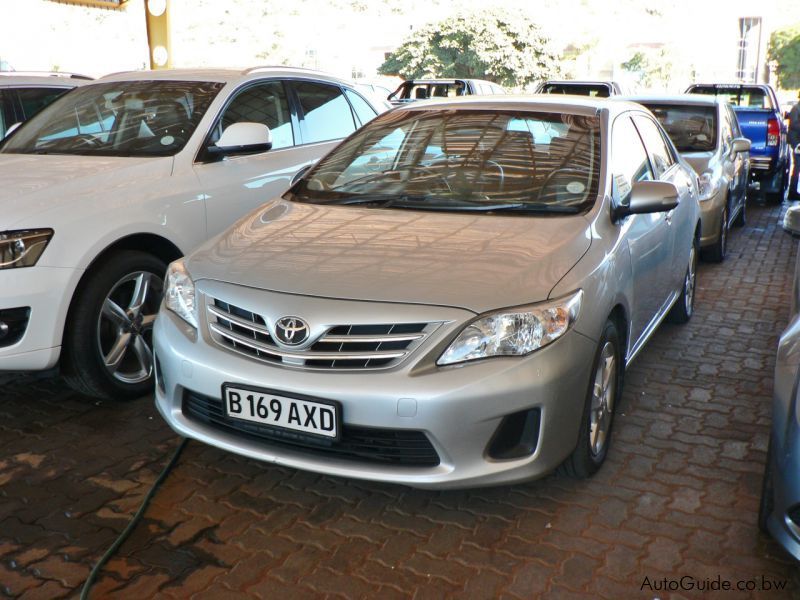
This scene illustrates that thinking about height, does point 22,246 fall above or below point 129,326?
above

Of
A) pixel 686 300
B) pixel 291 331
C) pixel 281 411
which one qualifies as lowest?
pixel 686 300

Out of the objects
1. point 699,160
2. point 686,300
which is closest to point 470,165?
point 686,300

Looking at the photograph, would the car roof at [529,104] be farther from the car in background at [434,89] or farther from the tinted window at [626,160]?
the car in background at [434,89]

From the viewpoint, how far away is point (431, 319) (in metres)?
2.76

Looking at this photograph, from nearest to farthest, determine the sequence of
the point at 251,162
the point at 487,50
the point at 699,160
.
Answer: the point at 251,162 → the point at 699,160 → the point at 487,50

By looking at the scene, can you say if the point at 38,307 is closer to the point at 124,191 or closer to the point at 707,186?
the point at 124,191

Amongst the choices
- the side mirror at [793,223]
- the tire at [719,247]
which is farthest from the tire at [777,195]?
the side mirror at [793,223]

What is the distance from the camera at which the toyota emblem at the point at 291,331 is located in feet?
9.30

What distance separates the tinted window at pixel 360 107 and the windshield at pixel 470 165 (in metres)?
1.84

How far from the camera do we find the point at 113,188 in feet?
13.3

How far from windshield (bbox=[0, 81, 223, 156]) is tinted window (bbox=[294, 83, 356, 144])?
0.78m

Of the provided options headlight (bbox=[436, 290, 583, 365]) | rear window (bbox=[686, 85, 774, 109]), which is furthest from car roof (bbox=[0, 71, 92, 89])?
rear window (bbox=[686, 85, 774, 109])

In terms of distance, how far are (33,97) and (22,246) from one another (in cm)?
355

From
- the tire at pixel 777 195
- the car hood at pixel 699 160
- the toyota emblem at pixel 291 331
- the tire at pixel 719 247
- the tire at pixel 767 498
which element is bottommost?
the tire at pixel 777 195
